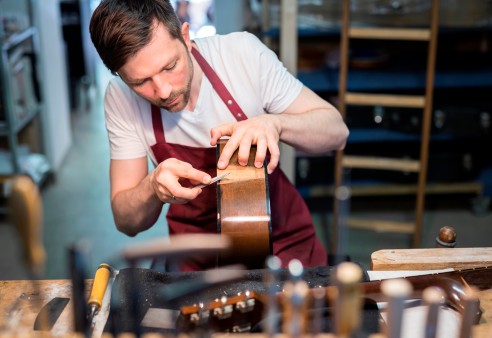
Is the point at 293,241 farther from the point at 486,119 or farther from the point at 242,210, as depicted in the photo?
the point at 486,119

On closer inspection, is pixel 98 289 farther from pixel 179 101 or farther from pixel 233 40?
pixel 233 40

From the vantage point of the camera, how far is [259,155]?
1394 mm

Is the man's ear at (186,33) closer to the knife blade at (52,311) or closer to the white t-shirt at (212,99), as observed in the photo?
the white t-shirt at (212,99)

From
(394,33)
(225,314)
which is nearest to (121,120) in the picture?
(225,314)

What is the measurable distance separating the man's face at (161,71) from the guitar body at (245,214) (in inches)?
8.4

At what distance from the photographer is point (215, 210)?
1.63 m

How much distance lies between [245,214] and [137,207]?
31 cm

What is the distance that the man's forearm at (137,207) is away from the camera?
1486mm

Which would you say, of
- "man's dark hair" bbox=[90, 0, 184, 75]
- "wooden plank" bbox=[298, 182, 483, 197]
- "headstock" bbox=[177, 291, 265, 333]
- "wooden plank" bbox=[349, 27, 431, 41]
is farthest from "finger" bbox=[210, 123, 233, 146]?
"wooden plank" bbox=[298, 182, 483, 197]

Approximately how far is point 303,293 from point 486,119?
10.5 ft

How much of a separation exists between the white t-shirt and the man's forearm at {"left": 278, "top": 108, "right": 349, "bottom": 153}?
0.31 ft

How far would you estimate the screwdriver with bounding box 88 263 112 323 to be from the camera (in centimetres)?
109

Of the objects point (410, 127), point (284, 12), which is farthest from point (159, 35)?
point (410, 127)

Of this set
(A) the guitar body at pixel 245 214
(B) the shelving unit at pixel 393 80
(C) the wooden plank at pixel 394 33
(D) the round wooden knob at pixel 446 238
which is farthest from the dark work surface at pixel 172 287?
(B) the shelving unit at pixel 393 80
